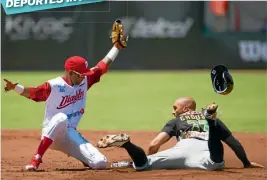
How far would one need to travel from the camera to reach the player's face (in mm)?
7289

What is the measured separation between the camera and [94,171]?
23.4 feet

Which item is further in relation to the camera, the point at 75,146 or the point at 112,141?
the point at 75,146

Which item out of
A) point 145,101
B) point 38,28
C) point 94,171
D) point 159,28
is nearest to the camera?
point 94,171

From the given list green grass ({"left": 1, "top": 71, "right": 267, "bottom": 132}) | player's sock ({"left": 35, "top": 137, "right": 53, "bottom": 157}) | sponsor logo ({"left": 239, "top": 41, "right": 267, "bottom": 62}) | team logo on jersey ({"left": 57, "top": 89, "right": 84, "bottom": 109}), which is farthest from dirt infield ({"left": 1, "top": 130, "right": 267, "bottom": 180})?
sponsor logo ({"left": 239, "top": 41, "right": 267, "bottom": 62})

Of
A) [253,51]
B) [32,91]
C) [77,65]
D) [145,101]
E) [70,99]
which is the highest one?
[77,65]

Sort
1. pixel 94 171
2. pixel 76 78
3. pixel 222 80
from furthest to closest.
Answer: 1. pixel 76 78
2. pixel 94 171
3. pixel 222 80

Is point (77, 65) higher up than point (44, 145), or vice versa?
point (77, 65)

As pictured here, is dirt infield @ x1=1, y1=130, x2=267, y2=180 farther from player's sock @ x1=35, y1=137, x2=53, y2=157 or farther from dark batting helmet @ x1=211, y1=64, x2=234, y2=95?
dark batting helmet @ x1=211, y1=64, x2=234, y2=95

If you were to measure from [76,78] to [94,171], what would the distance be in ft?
3.52

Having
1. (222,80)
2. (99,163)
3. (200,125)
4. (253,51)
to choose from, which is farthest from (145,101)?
(222,80)

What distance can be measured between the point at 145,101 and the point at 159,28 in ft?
20.4

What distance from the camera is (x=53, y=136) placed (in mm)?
7094

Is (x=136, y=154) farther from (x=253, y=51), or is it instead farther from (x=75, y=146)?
(x=253, y=51)

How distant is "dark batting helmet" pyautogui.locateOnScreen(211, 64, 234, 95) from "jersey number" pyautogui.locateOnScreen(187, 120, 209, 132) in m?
0.52
